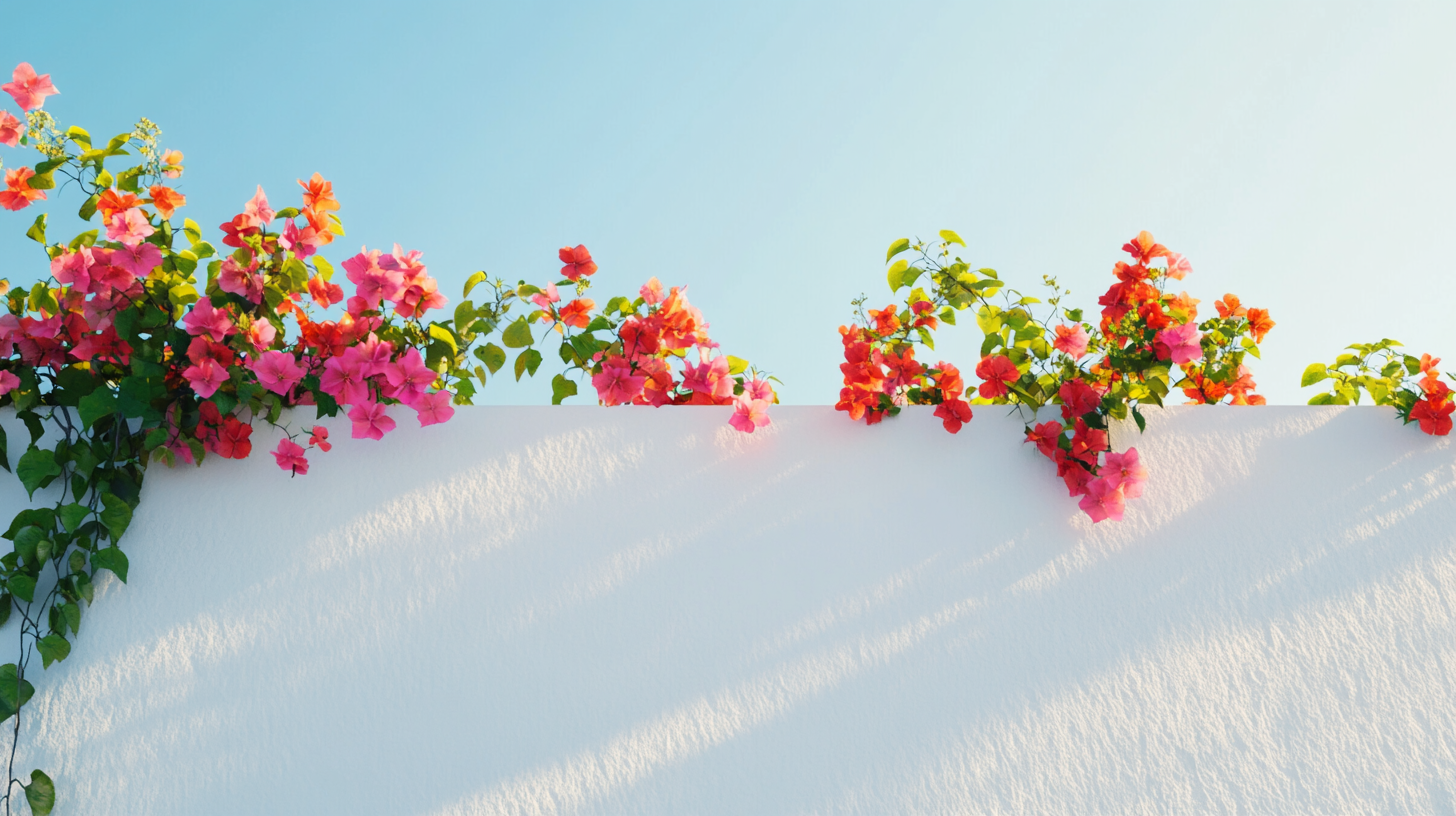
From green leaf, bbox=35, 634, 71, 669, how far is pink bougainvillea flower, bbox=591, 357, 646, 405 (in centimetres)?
119

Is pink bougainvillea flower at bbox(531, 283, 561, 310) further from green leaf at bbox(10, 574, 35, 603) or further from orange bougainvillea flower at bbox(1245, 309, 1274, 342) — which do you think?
orange bougainvillea flower at bbox(1245, 309, 1274, 342)

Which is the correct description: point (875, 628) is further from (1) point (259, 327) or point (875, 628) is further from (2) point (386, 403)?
(1) point (259, 327)

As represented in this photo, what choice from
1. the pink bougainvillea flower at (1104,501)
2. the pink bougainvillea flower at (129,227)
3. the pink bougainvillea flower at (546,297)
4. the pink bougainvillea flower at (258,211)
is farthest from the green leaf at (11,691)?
the pink bougainvillea flower at (1104,501)

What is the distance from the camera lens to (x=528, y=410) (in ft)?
6.37

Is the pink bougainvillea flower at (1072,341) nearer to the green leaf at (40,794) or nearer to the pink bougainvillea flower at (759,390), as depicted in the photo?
the pink bougainvillea flower at (759,390)

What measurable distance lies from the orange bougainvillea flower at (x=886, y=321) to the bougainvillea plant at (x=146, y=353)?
1.09 metres

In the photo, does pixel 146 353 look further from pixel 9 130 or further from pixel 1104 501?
pixel 1104 501

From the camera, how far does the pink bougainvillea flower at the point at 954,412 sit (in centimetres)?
197

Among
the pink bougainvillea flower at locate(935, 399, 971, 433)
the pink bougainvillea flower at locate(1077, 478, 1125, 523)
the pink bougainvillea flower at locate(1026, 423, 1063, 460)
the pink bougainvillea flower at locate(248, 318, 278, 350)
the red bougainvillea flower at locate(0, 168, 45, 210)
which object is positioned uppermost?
the red bougainvillea flower at locate(0, 168, 45, 210)

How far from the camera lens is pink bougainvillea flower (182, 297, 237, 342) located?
1713mm

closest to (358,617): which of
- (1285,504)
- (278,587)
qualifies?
(278,587)

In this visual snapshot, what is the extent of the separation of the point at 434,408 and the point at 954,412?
3.97ft

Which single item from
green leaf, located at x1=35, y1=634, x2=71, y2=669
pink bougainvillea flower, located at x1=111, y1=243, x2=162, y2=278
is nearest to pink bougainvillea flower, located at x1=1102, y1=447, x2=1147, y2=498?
pink bougainvillea flower, located at x1=111, y1=243, x2=162, y2=278

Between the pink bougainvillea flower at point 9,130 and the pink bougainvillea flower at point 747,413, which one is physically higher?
the pink bougainvillea flower at point 9,130
